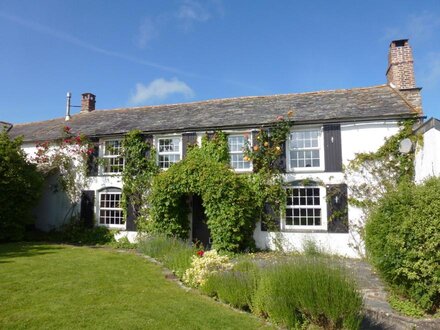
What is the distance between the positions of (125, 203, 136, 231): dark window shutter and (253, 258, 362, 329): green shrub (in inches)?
410

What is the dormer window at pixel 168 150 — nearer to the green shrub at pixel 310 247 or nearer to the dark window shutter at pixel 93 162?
the dark window shutter at pixel 93 162

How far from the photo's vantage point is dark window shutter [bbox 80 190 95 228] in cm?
1680

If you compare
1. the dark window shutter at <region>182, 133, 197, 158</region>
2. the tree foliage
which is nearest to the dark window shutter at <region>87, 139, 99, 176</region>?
the tree foliage

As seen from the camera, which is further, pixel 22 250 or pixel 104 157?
pixel 104 157

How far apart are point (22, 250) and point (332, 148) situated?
1262 centimetres

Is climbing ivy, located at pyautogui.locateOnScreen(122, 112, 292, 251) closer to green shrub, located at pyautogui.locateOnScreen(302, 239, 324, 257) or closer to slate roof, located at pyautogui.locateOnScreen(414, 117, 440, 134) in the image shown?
green shrub, located at pyautogui.locateOnScreen(302, 239, 324, 257)

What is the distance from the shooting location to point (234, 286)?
24.2ft

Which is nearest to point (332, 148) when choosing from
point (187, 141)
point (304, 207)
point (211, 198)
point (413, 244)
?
point (304, 207)

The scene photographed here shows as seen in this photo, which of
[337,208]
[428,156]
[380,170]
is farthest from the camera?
[337,208]

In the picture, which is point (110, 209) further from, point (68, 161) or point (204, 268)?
point (204, 268)

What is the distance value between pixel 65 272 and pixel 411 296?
8.61 meters

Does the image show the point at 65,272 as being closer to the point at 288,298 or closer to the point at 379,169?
the point at 288,298

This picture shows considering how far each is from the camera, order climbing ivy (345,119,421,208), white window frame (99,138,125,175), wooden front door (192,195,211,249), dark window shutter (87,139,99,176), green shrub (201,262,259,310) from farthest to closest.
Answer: dark window shutter (87,139,99,176)
white window frame (99,138,125,175)
wooden front door (192,195,211,249)
climbing ivy (345,119,421,208)
green shrub (201,262,259,310)

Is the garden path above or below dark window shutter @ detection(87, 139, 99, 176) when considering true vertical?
below
